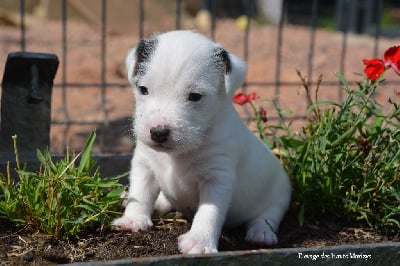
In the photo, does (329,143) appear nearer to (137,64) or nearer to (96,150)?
(137,64)

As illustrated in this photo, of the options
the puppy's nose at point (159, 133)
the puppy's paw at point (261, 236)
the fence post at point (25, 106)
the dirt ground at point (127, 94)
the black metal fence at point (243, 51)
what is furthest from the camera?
the black metal fence at point (243, 51)

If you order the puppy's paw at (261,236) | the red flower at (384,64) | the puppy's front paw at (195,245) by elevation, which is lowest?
the puppy's paw at (261,236)

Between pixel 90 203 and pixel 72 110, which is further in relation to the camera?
pixel 72 110

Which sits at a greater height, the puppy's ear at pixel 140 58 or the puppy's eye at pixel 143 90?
the puppy's ear at pixel 140 58

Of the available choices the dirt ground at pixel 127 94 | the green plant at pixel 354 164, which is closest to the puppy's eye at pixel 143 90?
the dirt ground at pixel 127 94

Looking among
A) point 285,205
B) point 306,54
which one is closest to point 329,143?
point 285,205

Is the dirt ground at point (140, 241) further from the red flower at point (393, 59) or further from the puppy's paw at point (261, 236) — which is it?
the red flower at point (393, 59)

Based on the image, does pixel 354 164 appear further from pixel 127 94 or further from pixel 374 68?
pixel 127 94
